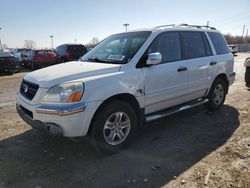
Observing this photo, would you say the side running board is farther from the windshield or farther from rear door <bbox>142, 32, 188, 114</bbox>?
the windshield

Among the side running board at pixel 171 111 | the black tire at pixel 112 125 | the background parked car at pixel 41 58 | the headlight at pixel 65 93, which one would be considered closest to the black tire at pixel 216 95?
the side running board at pixel 171 111

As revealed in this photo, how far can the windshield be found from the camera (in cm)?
414

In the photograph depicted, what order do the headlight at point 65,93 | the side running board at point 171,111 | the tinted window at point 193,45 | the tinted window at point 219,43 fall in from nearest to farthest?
1. the headlight at point 65,93
2. the side running board at point 171,111
3. the tinted window at point 193,45
4. the tinted window at point 219,43

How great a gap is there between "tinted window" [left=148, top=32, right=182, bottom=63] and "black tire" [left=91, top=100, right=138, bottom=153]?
1.16 metres

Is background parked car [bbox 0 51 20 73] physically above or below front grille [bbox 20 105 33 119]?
above

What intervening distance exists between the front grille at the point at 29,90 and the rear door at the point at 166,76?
1741 mm

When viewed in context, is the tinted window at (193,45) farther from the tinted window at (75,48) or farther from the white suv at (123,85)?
the tinted window at (75,48)

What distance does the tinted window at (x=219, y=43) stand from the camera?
18.9 ft

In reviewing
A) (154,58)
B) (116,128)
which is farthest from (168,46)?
(116,128)

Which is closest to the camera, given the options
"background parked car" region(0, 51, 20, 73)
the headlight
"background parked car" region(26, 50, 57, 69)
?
the headlight

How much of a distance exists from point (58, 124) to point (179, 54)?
2720 millimetres

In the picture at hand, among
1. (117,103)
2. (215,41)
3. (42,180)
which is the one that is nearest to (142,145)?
(117,103)

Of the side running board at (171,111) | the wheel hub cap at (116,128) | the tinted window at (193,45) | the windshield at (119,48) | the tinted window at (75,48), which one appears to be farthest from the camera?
the tinted window at (75,48)

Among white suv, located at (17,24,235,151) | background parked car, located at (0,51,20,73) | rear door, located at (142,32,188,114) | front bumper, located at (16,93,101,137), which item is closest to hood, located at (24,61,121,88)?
white suv, located at (17,24,235,151)
